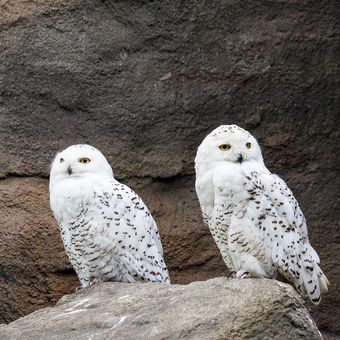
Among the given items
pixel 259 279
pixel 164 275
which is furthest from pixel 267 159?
pixel 259 279

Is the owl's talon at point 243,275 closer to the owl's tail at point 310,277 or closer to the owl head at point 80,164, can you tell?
the owl's tail at point 310,277

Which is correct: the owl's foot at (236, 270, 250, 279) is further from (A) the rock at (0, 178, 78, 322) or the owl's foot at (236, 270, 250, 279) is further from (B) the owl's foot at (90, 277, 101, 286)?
(A) the rock at (0, 178, 78, 322)

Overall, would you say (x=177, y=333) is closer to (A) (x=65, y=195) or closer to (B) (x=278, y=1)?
(A) (x=65, y=195)

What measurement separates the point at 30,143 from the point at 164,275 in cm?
130

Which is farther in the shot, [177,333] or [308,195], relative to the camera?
[308,195]

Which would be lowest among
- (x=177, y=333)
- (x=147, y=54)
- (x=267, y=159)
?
(x=177, y=333)

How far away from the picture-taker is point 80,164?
256 inches

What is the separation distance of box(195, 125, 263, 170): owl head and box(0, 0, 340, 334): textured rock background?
1.17 metres

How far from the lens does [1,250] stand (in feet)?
23.7

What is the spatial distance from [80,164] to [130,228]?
43 centimetres

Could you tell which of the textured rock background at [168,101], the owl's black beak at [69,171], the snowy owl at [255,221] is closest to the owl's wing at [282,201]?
the snowy owl at [255,221]

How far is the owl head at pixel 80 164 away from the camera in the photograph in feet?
21.4

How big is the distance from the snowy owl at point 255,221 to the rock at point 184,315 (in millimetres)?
425

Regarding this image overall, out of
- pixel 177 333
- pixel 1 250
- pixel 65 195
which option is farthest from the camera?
pixel 1 250
